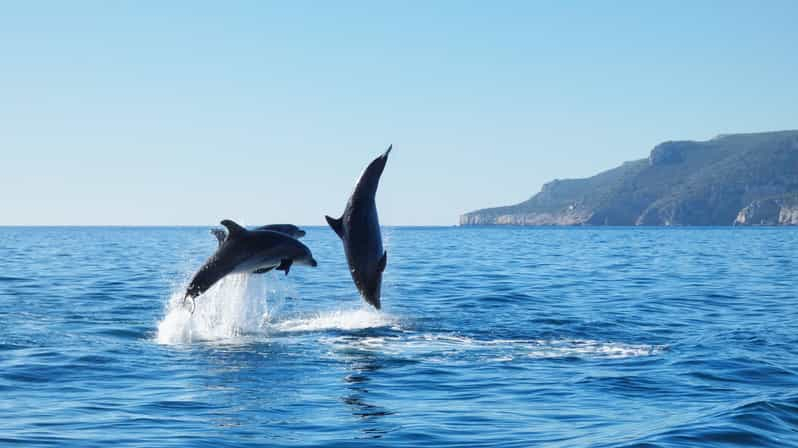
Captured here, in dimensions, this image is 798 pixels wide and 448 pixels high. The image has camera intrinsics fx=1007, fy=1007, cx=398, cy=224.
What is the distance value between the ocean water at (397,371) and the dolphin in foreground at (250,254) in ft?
4.79

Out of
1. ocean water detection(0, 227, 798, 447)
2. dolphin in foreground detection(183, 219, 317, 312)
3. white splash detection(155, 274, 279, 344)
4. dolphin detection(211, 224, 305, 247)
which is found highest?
dolphin detection(211, 224, 305, 247)

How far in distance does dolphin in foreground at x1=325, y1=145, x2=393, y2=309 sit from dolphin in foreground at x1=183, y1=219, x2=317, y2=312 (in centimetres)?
192

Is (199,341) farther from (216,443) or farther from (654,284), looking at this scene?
(654,284)

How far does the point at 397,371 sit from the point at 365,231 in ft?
7.67

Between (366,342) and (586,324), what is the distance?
21.4ft

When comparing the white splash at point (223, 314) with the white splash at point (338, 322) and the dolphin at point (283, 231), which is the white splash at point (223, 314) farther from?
the dolphin at point (283, 231)

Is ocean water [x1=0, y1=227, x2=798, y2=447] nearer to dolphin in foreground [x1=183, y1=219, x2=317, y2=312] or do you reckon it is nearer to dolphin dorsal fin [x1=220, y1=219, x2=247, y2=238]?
dolphin in foreground [x1=183, y1=219, x2=317, y2=312]

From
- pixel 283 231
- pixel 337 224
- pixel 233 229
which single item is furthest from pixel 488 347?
pixel 233 229

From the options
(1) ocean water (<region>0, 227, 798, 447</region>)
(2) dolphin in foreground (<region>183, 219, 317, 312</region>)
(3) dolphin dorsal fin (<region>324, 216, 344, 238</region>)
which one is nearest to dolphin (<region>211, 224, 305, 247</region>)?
(2) dolphin in foreground (<region>183, 219, 317, 312</region>)

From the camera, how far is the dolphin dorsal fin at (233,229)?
18641 mm

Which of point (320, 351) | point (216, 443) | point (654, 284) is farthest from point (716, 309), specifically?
point (216, 443)

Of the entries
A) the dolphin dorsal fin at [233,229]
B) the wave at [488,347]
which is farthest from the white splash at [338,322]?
the dolphin dorsal fin at [233,229]

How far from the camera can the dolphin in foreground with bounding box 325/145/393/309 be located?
1655 centimetres

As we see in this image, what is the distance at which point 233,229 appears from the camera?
18.7m
